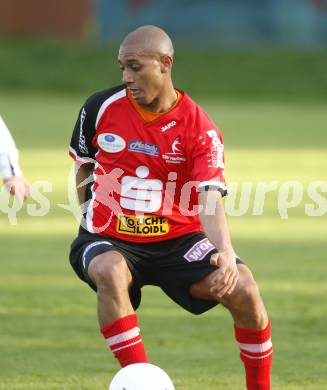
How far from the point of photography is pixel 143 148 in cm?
682

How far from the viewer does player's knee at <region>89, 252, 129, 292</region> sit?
628 cm

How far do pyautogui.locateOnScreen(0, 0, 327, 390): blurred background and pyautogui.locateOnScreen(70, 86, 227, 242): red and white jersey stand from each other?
3.51 ft

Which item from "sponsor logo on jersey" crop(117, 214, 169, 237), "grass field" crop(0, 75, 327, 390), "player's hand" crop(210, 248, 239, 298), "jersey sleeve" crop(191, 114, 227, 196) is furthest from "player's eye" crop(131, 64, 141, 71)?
"grass field" crop(0, 75, 327, 390)

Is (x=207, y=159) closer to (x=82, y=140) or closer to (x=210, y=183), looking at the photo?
(x=210, y=183)

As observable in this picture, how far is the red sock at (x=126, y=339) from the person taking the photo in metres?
6.30

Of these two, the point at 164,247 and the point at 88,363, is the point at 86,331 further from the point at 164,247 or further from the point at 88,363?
the point at 164,247

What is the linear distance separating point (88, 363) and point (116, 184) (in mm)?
1525

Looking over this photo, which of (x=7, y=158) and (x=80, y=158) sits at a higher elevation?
(x=7, y=158)

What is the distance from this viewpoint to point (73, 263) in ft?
22.5

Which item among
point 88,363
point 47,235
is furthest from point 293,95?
point 88,363

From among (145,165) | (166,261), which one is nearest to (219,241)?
(166,261)

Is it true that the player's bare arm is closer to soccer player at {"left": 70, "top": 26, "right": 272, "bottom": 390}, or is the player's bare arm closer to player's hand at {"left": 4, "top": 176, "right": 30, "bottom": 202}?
soccer player at {"left": 70, "top": 26, "right": 272, "bottom": 390}

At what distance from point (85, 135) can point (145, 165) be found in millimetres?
478

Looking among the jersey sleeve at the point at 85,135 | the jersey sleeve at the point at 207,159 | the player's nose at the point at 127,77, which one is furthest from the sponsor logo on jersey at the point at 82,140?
the jersey sleeve at the point at 207,159
